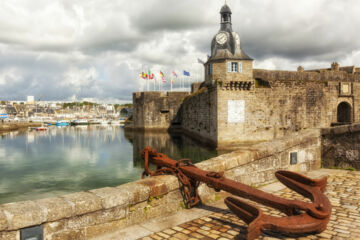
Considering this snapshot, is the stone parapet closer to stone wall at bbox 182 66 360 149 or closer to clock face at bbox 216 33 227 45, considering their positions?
stone wall at bbox 182 66 360 149

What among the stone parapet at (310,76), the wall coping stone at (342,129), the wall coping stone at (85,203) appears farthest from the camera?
the stone parapet at (310,76)

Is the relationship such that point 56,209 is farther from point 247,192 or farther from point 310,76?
point 310,76

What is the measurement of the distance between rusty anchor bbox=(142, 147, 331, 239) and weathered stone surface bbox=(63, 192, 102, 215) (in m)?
1.24

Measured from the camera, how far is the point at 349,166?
22.3ft

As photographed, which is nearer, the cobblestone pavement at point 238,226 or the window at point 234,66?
the cobblestone pavement at point 238,226

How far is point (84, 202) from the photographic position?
300 cm

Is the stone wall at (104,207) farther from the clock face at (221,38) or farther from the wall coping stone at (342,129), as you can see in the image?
the clock face at (221,38)

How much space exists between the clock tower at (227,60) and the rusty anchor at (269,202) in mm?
18454

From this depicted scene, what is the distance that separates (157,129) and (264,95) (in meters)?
21.3

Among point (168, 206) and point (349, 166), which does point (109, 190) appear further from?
point (349, 166)

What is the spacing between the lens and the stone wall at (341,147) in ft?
22.1

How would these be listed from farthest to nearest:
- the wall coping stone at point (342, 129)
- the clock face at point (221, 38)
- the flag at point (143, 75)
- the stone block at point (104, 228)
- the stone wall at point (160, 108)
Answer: the flag at point (143, 75)
the stone wall at point (160, 108)
the clock face at point (221, 38)
the wall coping stone at point (342, 129)
the stone block at point (104, 228)

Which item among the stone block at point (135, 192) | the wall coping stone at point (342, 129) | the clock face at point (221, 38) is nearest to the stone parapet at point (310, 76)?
the clock face at point (221, 38)

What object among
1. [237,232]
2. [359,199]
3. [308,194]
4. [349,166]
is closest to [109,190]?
[237,232]
